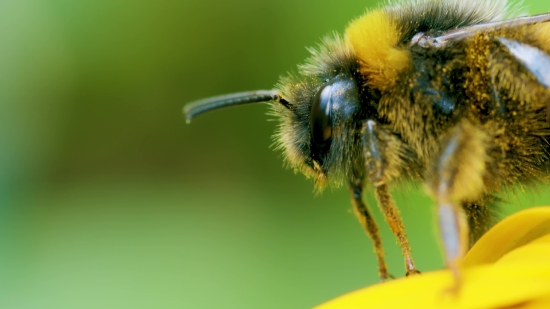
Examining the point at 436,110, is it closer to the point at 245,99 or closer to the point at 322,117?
the point at 322,117

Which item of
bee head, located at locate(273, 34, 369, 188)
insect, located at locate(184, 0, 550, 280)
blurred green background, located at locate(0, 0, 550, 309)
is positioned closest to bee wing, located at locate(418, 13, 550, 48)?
insect, located at locate(184, 0, 550, 280)

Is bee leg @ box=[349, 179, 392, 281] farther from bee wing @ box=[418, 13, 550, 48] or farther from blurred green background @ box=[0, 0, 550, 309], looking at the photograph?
blurred green background @ box=[0, 0, 550, 309]

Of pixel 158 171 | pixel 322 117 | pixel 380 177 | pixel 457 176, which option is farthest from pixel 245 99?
pixel 158 171

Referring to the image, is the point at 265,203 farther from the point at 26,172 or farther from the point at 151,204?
the point at 26,172

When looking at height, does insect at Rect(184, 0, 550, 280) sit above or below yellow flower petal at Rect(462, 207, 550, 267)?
above

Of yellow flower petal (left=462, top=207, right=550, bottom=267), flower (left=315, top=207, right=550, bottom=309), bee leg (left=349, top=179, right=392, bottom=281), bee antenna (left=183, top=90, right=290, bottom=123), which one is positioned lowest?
flower (left=315, top=207, right=550, bottom=309)

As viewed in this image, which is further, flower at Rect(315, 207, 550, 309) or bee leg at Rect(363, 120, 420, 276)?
bee leg at Rect(363, 120, 420, 276)

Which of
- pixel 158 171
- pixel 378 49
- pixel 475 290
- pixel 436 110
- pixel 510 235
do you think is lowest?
pixel 475 290

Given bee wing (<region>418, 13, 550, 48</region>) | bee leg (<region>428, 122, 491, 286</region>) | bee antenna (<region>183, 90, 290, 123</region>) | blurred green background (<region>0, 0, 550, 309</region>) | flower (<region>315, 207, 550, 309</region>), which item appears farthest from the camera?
blurred green background (<region>0, 0, 550, 309</region>)
